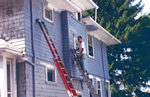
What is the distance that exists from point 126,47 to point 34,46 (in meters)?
18.7

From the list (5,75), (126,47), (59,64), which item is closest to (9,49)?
(5,75)

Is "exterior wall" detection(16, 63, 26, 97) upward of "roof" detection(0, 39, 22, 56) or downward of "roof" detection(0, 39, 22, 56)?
downward

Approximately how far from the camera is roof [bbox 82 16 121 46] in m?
17.5

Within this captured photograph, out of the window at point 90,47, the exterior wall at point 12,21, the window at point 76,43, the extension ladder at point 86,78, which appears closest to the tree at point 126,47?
the window at point 90,47

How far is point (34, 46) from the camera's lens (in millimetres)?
12203

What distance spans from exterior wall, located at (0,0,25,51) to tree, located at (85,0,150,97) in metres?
16.2

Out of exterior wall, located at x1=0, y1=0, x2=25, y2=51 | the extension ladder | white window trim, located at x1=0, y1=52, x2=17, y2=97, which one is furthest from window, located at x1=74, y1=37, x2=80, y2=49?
white window trim, located at x1=0, y1=52, x2=17, y2=97

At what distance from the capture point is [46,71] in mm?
12805

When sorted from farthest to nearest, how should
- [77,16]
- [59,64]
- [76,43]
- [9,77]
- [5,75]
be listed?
[77,16] < [76,43] < [59,64] < [9,77] < [5,75]

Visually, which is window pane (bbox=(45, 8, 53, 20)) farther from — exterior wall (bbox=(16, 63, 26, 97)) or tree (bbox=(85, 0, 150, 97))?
tree (bbox=(85, 0, 150, 97))

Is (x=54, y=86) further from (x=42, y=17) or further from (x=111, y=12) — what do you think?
(x=111, y=12)

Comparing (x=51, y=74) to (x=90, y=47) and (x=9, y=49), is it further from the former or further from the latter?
(x=90, y=47)

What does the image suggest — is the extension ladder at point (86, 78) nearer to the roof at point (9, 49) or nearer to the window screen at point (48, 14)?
the window screen at point (48, 14)

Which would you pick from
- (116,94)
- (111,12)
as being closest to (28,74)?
(116,94)
